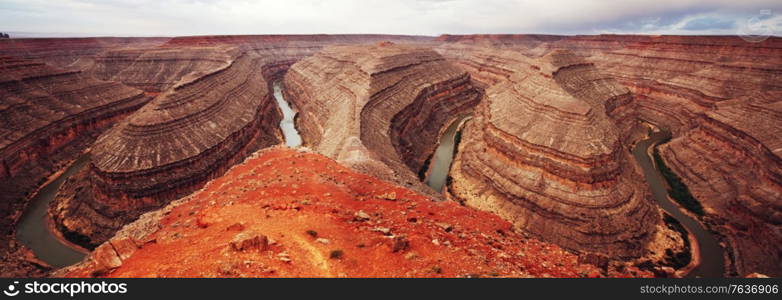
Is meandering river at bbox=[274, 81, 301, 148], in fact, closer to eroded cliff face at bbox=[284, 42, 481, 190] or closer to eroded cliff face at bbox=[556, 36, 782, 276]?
eroded cliff face at bbox=[284, 42, 481, 190]

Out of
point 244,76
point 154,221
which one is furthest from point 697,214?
point 244,76

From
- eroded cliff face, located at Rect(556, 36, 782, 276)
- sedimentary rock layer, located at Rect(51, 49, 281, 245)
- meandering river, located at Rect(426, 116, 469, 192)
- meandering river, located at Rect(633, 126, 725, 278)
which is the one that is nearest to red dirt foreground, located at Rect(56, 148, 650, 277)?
sedimentary rock layer, located at Rect(51, 49, 281, 245)

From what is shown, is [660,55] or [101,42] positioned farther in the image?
[101,42]

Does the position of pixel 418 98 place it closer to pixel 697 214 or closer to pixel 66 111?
pixel 697 214

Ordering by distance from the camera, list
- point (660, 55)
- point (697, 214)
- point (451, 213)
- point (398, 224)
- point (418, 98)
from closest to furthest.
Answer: point (398, 224), point (451, 213), point (697, 214), point (418, 98), point (660, 55)

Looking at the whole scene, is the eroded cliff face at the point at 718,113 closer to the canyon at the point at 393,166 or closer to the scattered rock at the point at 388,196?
the canyon at the point at 393,166

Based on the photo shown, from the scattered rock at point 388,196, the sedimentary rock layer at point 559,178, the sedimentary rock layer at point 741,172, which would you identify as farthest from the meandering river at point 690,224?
the scattered rock at point 388,196
